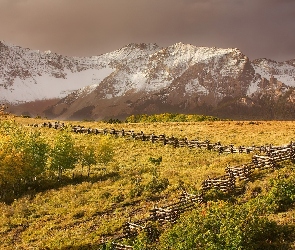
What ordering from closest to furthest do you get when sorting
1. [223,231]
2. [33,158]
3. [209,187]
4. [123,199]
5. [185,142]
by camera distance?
[223,231] < [209,187] < [123,199] < [33,158] < [185,142]

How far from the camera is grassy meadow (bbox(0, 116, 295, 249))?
2659cm

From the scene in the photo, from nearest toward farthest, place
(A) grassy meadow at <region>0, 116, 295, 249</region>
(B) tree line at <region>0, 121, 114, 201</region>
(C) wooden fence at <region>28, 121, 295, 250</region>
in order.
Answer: (A) grassy meadow at <region>0, 116, 295, 249</region> → (C) wooden fence at <region>28, 121, 295, 250</region> → (B) tree line at <region>0, 121, 114, 201</region>

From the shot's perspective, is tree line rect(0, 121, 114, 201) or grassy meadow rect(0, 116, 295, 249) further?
tree line rect(0, 121, 114, 201)

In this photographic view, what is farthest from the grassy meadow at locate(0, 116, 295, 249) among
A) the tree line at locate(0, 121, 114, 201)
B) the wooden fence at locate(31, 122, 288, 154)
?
the wooden fence at locate(31, 122, 288, 154)

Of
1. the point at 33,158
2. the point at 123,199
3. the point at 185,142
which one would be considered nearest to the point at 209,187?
the point at 123,199

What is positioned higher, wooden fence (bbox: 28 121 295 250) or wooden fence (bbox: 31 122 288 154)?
wooden fence (bbox: 31 122 288 154)

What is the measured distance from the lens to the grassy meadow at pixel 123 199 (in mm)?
26594

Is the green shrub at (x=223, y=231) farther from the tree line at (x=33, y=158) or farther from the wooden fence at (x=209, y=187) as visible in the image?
the tree line at (x=33, y=158)

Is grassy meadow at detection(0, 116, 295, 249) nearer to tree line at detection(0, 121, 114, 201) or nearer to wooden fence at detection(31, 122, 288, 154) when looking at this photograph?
tree line at detection(0, 121, 114, 201)

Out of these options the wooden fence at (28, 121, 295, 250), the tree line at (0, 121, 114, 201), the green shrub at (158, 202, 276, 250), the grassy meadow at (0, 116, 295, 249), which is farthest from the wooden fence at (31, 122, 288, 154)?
the green shrub at (158, 202, 276, 250)

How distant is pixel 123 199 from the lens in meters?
39.6

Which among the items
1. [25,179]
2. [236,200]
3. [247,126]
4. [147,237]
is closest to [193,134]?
[247,126]

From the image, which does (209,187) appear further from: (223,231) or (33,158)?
(33,158)

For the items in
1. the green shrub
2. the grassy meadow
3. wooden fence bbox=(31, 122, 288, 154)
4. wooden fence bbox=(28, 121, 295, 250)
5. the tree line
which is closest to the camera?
the green shrub
